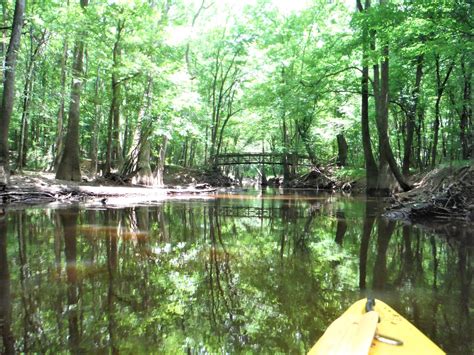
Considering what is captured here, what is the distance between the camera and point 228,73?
3238 cm

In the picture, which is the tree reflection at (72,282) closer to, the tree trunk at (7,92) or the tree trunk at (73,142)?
the tree trunk at (7,92)

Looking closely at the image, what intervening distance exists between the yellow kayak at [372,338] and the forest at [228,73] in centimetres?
968

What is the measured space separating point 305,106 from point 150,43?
8044mm

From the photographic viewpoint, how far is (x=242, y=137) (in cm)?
4488

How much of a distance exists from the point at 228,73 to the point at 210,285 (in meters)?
30.6

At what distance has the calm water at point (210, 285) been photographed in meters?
2.50

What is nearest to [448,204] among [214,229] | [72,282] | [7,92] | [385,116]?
[214,229]

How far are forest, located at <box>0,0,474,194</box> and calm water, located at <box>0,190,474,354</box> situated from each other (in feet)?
22.6

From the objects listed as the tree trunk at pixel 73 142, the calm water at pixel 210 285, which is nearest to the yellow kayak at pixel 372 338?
the calm water at pixel 210 285

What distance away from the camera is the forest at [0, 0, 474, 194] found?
11820mm

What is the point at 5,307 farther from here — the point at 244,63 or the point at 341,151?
the point at 244,63

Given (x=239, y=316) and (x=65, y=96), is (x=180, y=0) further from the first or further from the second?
(x=239, y=316)

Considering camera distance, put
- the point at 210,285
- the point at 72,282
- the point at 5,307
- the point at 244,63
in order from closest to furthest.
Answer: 1. the point at 5,307
2. the point at 72,282
3. the point at 210,285
4. the point at 244,63

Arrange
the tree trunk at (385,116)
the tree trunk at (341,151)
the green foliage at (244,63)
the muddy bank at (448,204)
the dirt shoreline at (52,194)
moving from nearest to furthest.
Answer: the muddy bank at (448,204) < the dirt shoreline at (52,194) < the green foliage at (244,63) < the tree trunk at (385,116) < the tree trunk at (341,151)
